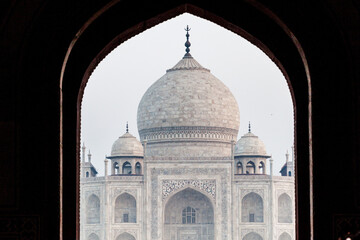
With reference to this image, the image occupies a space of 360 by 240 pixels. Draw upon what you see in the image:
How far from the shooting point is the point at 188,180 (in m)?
29.7

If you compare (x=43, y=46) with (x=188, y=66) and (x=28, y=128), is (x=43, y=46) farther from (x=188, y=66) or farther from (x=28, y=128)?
(x=188, y=66)

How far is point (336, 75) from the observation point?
173 inches

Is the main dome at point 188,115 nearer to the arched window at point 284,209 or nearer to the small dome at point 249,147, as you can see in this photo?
the small dome at point 249,147

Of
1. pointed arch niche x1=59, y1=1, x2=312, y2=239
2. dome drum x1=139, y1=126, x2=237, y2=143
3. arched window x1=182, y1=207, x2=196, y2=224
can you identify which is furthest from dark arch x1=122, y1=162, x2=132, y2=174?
pointed arch niche x1=59, y1=1, x2=312, y2=239

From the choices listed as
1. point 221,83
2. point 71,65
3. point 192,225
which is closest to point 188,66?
point 221,83

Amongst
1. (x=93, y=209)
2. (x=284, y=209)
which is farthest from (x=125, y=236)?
(x=284, y=209)

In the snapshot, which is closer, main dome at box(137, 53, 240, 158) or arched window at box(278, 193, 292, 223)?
arched window at box(278, 193, 292, 223)

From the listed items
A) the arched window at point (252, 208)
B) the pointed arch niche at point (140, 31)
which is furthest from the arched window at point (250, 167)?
the pointed arch niche at point (140, 31)

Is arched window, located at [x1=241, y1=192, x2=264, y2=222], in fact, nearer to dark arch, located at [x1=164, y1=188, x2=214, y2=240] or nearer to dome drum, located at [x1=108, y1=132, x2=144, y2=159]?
dark arch, located at [x1=164, y1=188, x2=214, y2=240]

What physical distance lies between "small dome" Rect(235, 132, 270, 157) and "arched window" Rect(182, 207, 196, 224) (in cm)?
263

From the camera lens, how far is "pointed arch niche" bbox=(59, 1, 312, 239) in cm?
480

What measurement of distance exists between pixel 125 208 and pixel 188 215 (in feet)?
6.93

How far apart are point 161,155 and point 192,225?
2.63m

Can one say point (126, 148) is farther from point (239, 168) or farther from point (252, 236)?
point (252, 236)
